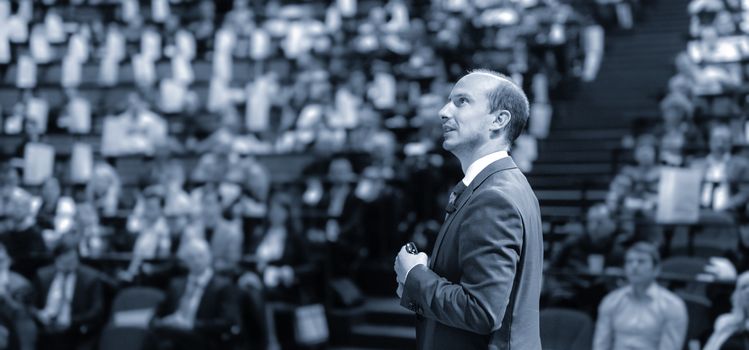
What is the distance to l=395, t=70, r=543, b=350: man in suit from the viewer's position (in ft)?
5.75

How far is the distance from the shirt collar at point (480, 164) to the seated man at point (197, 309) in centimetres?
427

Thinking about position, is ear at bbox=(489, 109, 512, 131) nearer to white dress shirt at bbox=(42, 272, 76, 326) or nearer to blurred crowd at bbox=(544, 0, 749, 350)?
blurred crowd at bbox=(544, 0, 749, 350)

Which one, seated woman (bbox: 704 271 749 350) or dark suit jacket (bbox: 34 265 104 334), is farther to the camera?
dark suit jacket (bbox: 34 265 104 334)

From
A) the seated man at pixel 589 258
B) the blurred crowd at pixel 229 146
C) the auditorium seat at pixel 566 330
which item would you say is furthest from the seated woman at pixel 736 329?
the blurred crowd at pixel 229 146

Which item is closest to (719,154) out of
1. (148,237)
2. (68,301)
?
(148,237)

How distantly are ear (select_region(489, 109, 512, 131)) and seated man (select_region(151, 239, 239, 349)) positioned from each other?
14.2 ft

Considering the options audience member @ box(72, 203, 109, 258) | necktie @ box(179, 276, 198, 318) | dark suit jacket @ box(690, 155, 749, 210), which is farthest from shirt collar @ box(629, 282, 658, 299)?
audience member @ box(72, 203, 109, 258)

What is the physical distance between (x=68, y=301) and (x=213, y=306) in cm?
130

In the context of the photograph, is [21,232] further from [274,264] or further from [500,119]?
[500,119]

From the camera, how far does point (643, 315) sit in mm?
4785

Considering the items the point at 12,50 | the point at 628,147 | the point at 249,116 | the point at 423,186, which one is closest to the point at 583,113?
the point at 628,147

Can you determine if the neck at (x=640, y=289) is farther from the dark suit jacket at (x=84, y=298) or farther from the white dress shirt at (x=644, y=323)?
the dark suit jacket at (x=84, y=298)

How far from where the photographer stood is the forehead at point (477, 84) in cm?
192

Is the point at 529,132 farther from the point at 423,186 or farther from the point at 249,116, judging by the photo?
the point at 249,116
